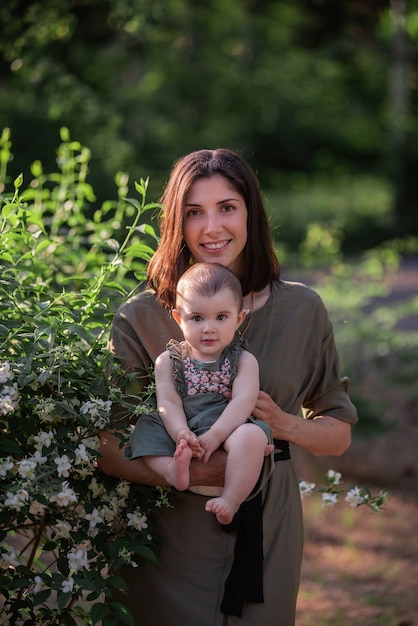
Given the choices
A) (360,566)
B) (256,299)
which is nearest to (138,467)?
(256,299)

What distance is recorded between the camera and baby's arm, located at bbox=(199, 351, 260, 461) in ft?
7.84

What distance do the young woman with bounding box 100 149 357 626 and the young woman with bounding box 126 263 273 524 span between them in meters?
0.08

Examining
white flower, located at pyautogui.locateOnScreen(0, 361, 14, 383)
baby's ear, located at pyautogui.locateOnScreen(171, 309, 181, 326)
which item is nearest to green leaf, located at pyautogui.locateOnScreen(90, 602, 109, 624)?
white flower, located at pyautogui.locateOnScreen(0, 361, 14, 383)

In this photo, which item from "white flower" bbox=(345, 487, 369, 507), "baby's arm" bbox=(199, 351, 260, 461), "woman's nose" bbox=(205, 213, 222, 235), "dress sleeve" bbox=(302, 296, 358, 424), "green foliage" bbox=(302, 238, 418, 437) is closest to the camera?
"baby's arm" bbox=(199, 351, 260, 461)

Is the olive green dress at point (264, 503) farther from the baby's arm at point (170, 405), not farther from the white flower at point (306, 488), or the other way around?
the white flower at point (306, 488)

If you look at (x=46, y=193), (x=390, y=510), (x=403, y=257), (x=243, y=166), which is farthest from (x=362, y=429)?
(x=403, y=257)

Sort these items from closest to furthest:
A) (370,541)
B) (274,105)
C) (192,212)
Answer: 1. (192,212)
2. (370,541)
3. (274,105)

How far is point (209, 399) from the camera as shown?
8.14 ft

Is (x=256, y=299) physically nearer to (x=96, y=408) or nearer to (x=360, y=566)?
(x=96, y=408)

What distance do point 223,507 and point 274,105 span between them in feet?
64.1

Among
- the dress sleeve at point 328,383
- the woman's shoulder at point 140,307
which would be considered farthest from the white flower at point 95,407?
the dress sleeve at point 328,383

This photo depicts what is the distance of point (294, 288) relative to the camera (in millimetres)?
2820

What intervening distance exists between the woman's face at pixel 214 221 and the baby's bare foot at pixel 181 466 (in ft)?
2.06

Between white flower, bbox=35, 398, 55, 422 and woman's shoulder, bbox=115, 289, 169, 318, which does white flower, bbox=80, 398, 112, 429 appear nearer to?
white flower, bbox=35, 398, 55, 422
